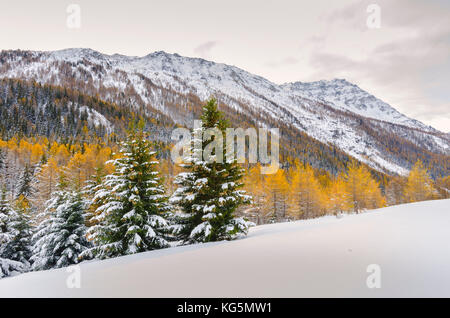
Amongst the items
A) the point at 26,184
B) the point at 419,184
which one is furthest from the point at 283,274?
the point at 26,184

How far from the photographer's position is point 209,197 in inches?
511

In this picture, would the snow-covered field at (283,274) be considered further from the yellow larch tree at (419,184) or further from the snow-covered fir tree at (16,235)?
the yellow larch tree at (419,184)

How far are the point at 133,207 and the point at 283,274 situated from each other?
957 centimetres

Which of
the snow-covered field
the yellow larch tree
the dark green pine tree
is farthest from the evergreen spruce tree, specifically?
the yellow larch tree

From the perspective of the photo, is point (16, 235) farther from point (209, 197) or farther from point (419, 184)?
point (419, 184)

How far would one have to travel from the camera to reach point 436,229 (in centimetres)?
815

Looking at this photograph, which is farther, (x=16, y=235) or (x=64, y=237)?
(x=16, y=235)

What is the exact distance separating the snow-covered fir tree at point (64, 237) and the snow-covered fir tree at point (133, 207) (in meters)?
5.94

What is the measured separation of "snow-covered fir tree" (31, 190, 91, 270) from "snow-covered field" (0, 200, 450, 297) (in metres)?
12.6
